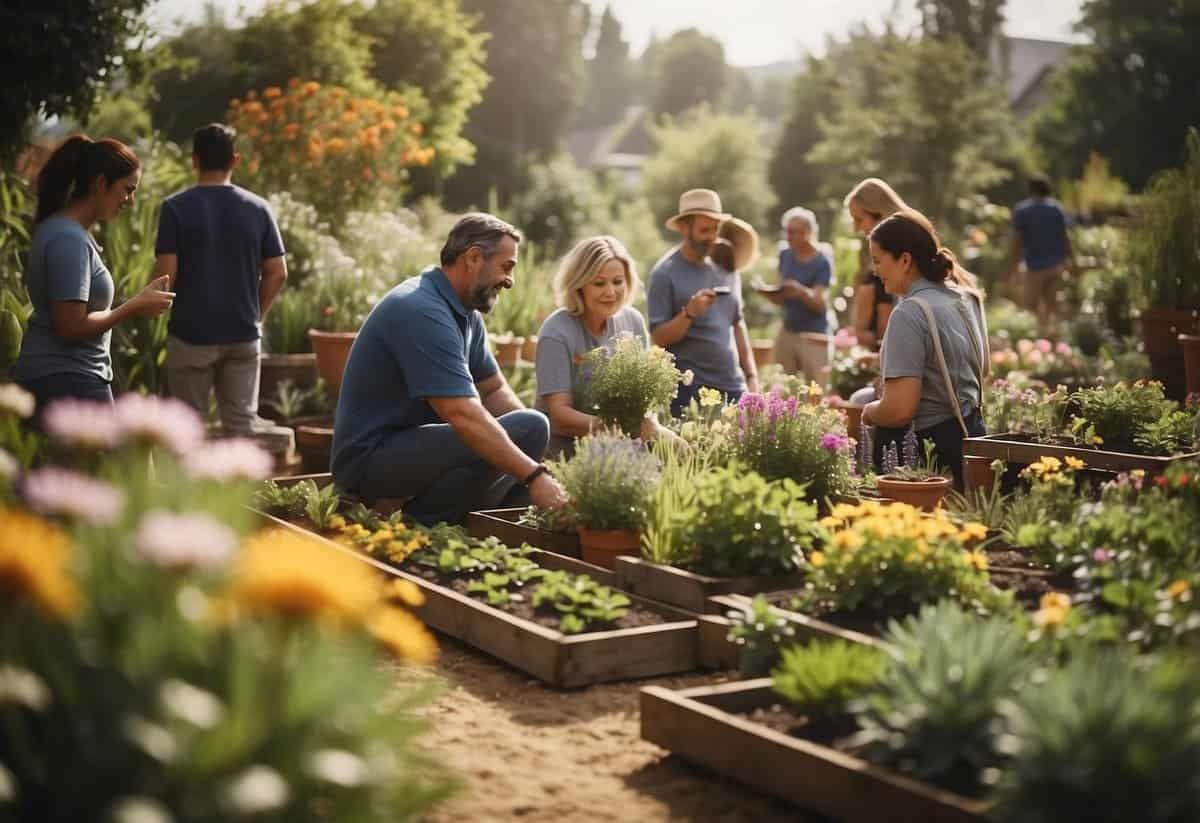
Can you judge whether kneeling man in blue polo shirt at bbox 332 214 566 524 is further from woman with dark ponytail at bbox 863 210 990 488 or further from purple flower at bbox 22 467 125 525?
purple flower at bbox 22 467 125 525

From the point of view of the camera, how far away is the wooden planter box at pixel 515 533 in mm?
5070

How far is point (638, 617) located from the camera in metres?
4.31

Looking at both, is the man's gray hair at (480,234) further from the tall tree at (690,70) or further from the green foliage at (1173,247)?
the tall tree at (690,70)

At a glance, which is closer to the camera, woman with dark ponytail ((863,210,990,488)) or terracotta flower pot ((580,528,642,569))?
terracotta flower pot ((580,528,642,569))

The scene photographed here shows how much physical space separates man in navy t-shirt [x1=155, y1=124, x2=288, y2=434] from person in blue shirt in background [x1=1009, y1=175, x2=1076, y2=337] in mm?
9677

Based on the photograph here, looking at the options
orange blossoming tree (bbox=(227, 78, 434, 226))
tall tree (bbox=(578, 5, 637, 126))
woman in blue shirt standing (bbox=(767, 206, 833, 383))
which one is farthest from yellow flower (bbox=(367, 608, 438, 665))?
tall tree (bbox=(578, 5, 637, 126))

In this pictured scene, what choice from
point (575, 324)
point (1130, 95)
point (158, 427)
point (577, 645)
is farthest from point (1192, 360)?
point (1130, 95)

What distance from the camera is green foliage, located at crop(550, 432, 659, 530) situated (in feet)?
15.8

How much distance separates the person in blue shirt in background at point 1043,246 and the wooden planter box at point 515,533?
10.3 metres

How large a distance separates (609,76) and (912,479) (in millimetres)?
106605

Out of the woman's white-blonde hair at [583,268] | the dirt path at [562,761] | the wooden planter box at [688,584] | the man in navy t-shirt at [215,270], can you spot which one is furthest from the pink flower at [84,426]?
the man in navy t-shirt at [215,270]

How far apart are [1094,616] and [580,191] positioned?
27.1m

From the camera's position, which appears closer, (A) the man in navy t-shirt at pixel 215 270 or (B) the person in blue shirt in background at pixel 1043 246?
(A) the man in navy t-shirt at pixel 215 270

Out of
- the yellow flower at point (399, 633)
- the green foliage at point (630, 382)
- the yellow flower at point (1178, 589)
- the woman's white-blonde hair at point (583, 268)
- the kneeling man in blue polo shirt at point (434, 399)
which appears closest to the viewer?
the yellow flower at point (399, 633)
